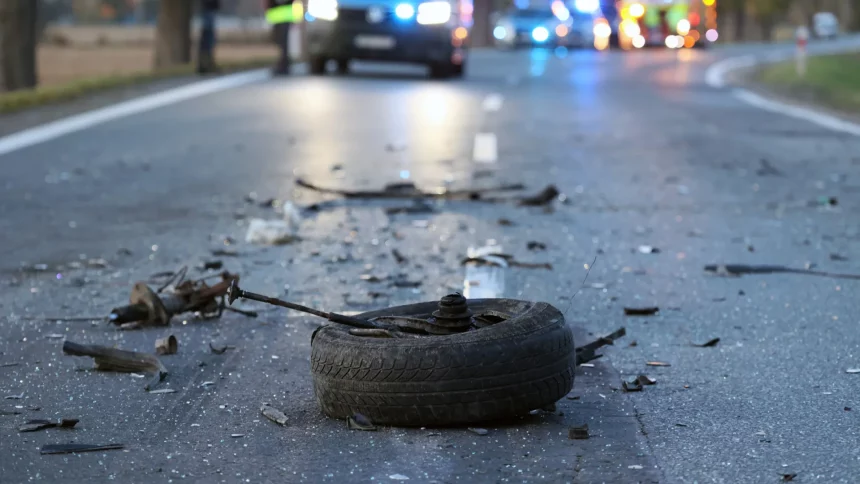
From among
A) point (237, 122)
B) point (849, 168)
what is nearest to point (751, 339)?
point (849, 168)

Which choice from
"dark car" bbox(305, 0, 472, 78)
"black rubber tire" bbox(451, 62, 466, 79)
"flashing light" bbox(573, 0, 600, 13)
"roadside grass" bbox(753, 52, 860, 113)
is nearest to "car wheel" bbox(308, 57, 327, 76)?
"dark car" bbox(305, 0, 472, 78)

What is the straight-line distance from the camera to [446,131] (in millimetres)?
14109

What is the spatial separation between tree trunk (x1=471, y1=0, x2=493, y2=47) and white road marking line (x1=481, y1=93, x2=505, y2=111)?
137 ft

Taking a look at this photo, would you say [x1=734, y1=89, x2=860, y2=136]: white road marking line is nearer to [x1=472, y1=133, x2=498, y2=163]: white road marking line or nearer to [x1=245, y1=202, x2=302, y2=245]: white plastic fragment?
[x1=472, y1=133, x2=498, y2=163]: white road marking line

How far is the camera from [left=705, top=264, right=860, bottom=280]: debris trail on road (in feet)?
22.4

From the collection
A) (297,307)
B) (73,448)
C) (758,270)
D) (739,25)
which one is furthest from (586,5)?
(73,448)

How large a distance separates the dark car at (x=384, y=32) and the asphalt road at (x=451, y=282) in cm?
837

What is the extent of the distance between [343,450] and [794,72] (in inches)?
1006

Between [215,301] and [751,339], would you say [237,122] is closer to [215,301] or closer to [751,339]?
[215,301]

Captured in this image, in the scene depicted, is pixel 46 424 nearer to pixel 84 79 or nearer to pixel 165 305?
pixel 165 305

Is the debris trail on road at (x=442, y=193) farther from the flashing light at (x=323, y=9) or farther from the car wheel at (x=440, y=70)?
the flashing light at (x=323, y=9)

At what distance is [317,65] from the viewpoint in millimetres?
24078

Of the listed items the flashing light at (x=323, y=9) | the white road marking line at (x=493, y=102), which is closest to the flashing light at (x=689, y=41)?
the flashing light at (x=323, y=9)

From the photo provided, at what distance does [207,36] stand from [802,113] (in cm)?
1046
